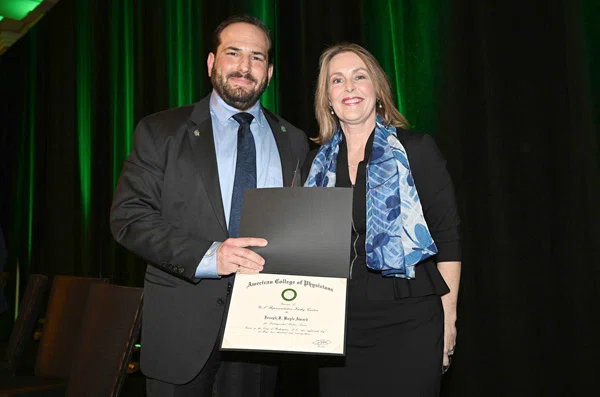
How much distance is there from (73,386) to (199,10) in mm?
3150

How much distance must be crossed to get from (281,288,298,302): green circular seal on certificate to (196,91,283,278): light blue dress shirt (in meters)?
0.41

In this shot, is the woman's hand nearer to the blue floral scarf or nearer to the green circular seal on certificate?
the blue floral scarf

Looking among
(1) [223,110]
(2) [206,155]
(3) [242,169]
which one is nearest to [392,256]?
(3) [242,169]

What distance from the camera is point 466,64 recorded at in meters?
2.80

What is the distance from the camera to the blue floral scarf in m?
1.65

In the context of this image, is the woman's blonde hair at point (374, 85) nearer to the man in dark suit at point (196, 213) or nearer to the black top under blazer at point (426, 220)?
the black top under blazer at point (426, 220)

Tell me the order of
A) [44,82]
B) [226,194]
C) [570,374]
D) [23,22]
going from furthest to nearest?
1. [23,22]
2. [44,82]
3. [570,374]
4. [226,194]

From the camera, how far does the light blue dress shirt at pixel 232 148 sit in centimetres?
190

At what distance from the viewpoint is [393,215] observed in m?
1.70

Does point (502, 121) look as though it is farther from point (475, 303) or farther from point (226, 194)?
point (226, 194)

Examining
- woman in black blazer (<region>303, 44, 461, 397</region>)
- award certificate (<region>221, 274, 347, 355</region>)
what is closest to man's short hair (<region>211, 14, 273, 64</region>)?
woman in black blazer (<region>303, 44, 461, 397</region>)

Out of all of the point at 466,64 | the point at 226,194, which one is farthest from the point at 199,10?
the point at 226,194

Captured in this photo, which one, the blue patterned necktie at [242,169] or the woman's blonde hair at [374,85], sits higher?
the woman's blonde hair at [374,85]

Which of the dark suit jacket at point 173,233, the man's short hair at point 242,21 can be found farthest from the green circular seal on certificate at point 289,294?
the man's short hair at point 242,21
